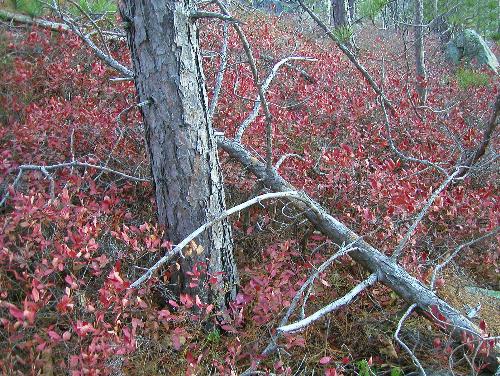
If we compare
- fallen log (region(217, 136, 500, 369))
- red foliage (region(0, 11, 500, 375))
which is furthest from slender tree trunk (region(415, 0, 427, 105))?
fallen log (region(217, 136, 500, 369))

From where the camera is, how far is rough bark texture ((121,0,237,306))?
2.96 meters

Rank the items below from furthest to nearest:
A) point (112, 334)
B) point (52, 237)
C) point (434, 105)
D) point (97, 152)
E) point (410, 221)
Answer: point (434, 105), point (97, 152), point (410, 221), point (52, 237), point (112, 334)

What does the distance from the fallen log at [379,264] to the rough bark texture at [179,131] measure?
28.0 inches

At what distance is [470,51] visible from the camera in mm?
12422

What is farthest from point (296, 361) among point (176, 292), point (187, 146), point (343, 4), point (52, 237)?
point (343, 4)

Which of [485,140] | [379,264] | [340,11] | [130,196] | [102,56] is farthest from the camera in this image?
[340,11]

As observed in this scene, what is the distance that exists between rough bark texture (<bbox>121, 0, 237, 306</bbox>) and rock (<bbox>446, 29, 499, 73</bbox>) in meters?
10.8

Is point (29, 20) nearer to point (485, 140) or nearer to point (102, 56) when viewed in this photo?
point (102, 56)

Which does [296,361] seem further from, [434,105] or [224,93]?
[434,105]

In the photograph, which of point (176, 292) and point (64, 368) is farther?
point (176, 292)

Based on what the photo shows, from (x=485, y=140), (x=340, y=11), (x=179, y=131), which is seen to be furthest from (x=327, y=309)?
(x=340, y=11)

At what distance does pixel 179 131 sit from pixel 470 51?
1145 cm

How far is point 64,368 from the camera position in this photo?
274cm

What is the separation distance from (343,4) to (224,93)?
294 inches
